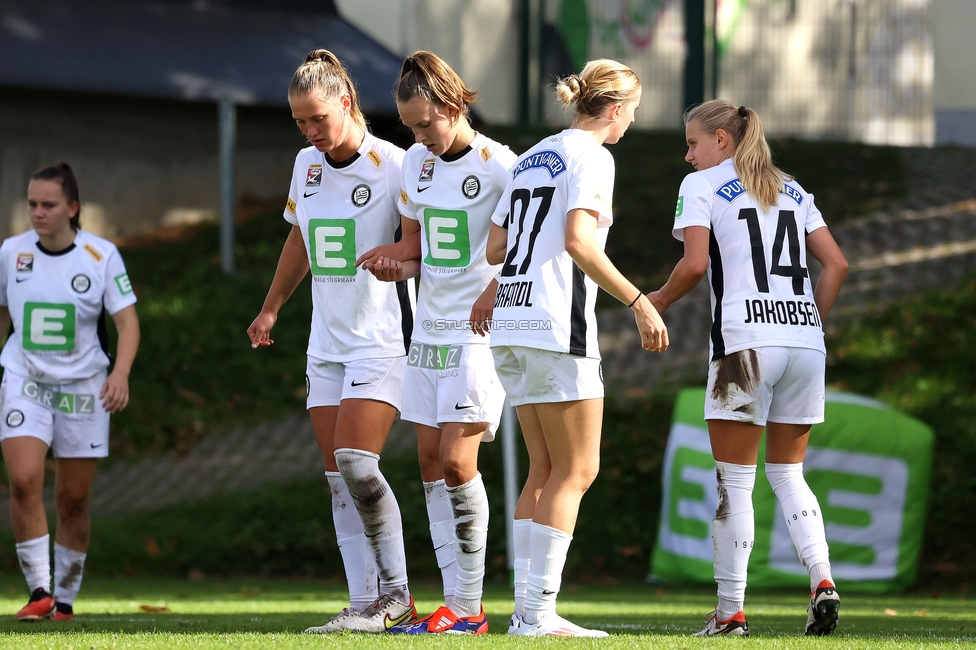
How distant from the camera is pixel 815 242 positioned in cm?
586

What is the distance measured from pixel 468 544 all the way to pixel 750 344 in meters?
1.44

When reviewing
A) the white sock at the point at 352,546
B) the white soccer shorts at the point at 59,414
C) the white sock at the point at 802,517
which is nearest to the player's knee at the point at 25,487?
the white soccer shorts at the point at 59,414

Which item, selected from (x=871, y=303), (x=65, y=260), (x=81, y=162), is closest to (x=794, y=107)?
(x=871, y=303)

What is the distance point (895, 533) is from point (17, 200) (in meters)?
11.2

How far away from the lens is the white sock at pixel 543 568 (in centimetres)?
512

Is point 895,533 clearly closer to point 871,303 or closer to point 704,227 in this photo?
point 871,303

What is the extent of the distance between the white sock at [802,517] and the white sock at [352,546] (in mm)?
1813

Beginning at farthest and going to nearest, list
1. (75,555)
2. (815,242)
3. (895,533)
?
(895,533), (75,555), (815,242)

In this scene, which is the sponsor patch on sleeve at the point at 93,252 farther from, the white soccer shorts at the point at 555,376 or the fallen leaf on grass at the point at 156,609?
the white soccer shorts at the point at 555,376

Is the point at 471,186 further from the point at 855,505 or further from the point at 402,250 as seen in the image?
the point at 855,505

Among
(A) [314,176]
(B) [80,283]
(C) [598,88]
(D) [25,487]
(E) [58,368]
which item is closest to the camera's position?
(C) [598,88]

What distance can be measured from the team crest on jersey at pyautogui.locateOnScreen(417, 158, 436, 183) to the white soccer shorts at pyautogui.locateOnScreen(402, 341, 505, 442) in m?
0.71

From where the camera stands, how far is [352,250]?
19.8ft

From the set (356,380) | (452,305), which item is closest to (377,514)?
(356,380)
